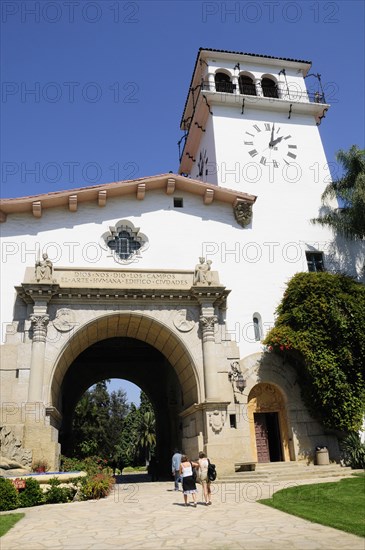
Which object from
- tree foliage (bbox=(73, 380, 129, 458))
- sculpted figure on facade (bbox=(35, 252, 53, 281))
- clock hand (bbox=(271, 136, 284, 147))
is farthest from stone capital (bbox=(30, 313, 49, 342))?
tree foliage (bbox=(73, 380, 129, 458))

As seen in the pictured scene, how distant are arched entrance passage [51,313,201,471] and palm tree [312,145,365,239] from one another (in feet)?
34.8

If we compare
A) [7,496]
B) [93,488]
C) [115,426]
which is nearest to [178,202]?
[93,488]

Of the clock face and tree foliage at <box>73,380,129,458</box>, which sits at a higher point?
the clock face

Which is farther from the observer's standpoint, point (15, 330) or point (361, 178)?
point (361, 178)

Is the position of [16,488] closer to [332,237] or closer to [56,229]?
[56,229]

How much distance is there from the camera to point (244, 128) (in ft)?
94.6

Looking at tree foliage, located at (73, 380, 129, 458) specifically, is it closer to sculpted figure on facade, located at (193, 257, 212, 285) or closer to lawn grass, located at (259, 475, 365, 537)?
sculpted figure on facade, located at (193, 257, 212, 285)

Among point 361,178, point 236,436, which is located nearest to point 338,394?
point 236,436

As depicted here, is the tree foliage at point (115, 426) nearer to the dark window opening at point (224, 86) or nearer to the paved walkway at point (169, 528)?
the dark window opening at point (224, 86)

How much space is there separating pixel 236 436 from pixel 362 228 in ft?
39.4

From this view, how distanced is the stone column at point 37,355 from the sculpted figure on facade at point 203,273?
676cm

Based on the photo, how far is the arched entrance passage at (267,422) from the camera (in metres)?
21.0

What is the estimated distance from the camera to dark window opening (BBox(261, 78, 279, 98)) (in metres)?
31.8

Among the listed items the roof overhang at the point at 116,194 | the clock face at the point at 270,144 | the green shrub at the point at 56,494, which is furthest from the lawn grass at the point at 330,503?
the clock face at the point at 270,144
